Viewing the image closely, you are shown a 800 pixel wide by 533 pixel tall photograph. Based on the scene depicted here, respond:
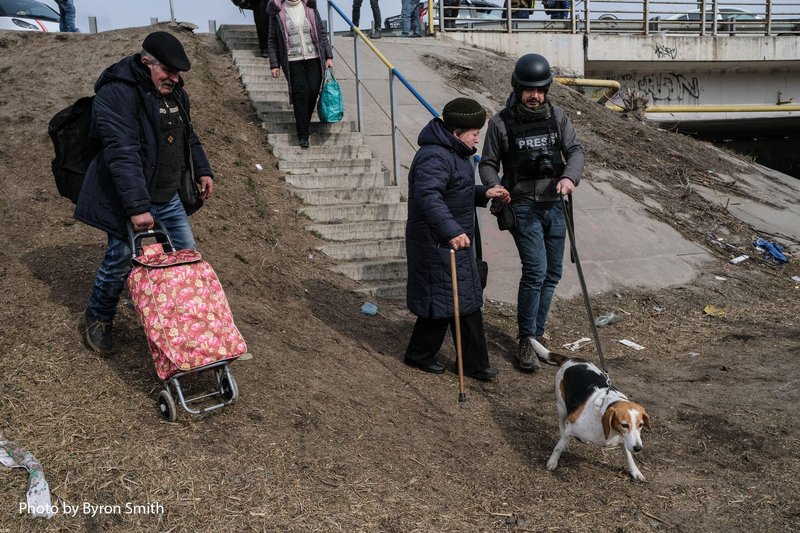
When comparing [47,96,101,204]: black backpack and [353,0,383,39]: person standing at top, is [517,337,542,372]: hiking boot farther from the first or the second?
[353,0,383,39]: person standing at top

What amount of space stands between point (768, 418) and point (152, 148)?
3.99 meters

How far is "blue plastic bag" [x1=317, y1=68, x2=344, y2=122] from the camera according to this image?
8.24m

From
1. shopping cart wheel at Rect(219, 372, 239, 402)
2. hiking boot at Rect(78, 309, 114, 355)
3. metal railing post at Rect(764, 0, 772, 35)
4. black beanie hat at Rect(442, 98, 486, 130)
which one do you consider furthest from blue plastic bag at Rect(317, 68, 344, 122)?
metal railing post at Rect(764, 0, 772, 35)

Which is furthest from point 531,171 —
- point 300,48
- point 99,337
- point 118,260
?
point 300,48

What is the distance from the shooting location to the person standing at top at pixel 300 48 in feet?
26.0

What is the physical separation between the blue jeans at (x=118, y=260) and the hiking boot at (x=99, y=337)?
34 millimetres

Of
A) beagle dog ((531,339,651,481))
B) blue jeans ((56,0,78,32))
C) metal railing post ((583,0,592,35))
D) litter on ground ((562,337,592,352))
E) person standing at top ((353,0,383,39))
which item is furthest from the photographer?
metal railing post ((583,0,592,35))

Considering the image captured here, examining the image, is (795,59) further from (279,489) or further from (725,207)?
(279,489)

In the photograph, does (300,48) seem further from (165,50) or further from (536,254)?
(165,50)

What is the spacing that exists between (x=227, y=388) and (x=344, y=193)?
4.17m

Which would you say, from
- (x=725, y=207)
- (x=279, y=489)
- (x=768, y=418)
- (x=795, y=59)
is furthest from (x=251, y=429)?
(x=795, y=59)

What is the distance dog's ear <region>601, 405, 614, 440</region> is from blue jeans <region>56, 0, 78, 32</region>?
1318 centimetres

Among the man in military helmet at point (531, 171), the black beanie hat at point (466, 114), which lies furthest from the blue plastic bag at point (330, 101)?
the black beanie hat at point (466, 114)

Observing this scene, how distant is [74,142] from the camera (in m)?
4.09
